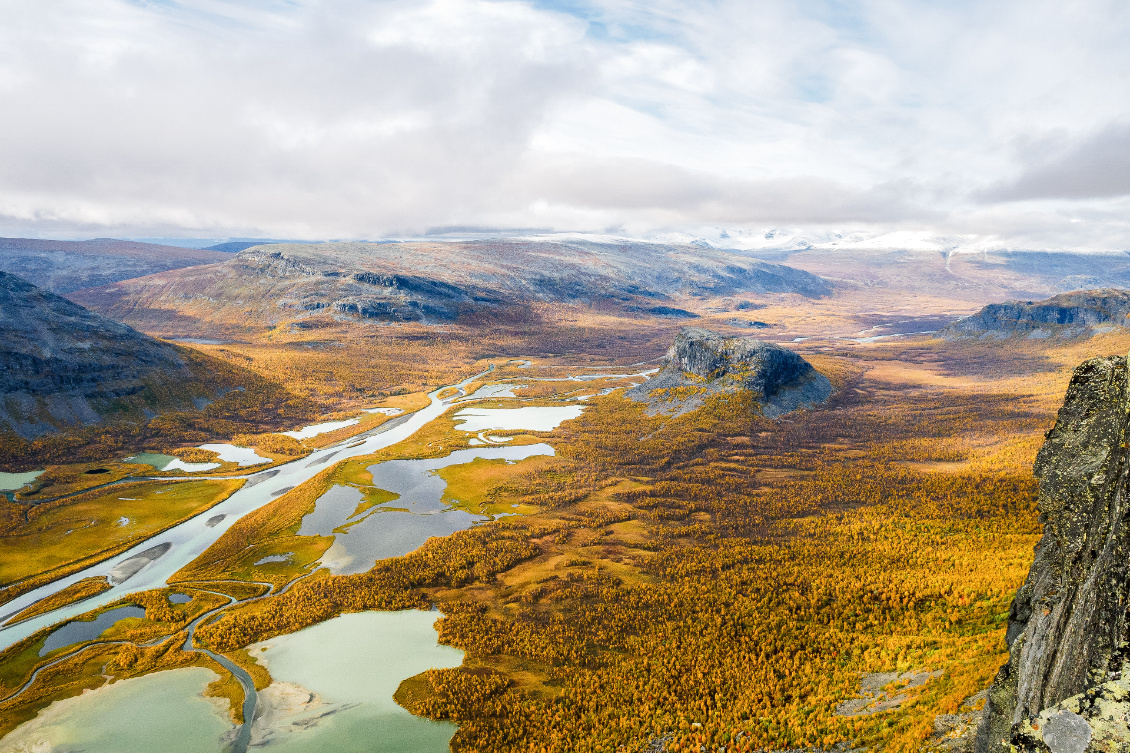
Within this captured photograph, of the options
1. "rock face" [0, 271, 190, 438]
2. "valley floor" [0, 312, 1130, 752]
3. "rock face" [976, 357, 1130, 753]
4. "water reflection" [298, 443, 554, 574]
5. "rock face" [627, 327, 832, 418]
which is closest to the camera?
"rock face" [976, 357, 1130, 753]

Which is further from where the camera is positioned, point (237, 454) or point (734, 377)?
point (734, 377)

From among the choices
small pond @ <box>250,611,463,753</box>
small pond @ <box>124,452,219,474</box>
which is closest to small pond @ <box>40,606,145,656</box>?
small pond @ <box>250,611,463,753</box>

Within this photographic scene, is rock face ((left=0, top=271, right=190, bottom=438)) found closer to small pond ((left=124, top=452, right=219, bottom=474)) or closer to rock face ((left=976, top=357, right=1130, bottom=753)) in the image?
small pond ((left=124, top=452, right=219, bottom=474))

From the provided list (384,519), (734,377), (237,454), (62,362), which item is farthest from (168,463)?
(734,377)

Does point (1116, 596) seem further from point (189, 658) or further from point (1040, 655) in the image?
point (189, 658)

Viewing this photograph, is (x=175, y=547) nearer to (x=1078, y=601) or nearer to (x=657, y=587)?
(x=657, y=587)
